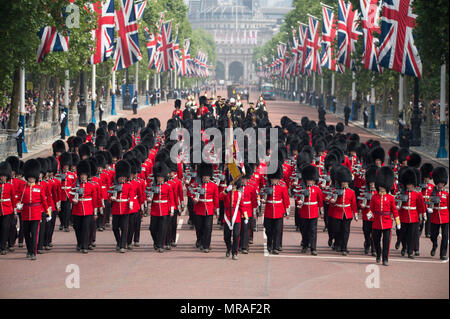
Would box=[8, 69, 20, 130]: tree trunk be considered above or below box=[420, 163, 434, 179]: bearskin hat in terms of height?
above

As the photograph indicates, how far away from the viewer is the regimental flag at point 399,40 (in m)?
31.0

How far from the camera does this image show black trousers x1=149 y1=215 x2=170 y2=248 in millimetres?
16594

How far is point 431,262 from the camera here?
15719 mm

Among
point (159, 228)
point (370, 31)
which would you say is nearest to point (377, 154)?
point (159, 228)

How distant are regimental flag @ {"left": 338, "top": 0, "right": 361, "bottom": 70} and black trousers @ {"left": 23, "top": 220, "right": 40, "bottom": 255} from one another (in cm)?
3214

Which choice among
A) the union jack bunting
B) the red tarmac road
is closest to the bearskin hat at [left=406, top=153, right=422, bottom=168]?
the red tarmac road

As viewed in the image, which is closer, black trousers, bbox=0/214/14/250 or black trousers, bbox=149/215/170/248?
black trousers, bbox=0/214/14/250

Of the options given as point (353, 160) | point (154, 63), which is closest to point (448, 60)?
point (353, 160)

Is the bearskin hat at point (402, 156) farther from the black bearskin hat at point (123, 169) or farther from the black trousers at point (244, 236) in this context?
the black bearskin hat at point (123, 169)

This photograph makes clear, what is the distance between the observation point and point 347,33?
4697 cm

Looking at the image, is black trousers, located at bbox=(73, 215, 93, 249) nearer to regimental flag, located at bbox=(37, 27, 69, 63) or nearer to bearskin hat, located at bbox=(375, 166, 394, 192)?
bearskin hat, located at bbox=(375, 166, 394, 192)

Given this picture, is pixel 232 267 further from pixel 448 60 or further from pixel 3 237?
pixel 448 60

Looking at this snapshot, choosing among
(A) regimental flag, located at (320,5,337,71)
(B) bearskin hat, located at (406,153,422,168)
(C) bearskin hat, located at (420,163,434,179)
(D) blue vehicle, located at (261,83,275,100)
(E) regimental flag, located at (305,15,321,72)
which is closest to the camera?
(C) bearskin hat, located at (420,163,434,179)

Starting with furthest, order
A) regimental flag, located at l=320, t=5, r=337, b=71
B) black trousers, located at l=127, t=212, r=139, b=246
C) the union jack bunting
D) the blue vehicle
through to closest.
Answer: the blue vehicle → regimental flag, located at l=320, t=5, r=337, b=71 → the union jack bunting → black trousers, located at l=127, t=212, r=139, b=246
